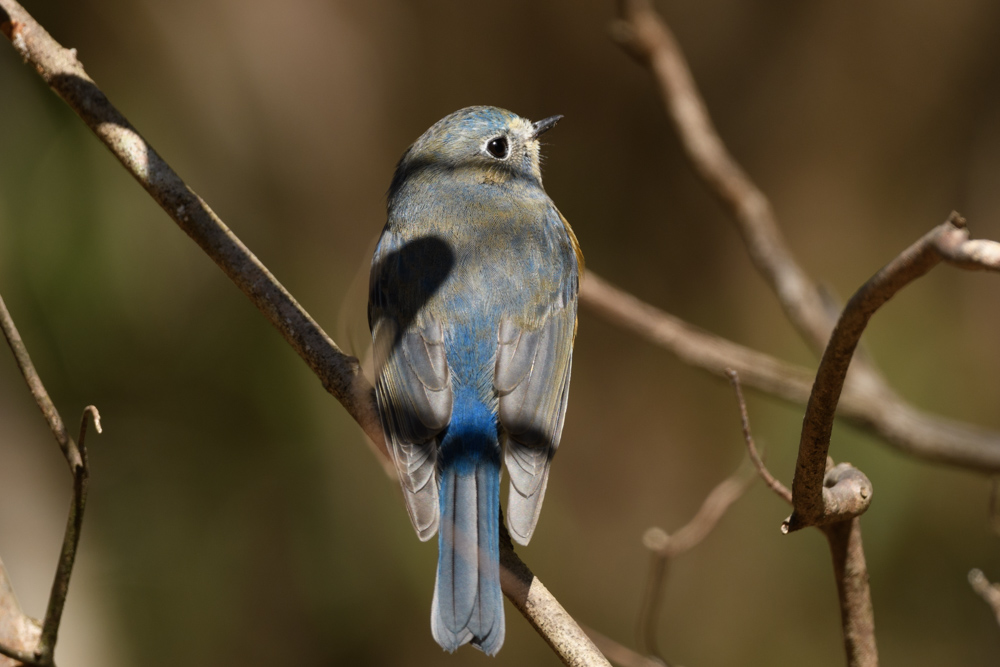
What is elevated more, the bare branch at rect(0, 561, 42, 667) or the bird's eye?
the bird's eye

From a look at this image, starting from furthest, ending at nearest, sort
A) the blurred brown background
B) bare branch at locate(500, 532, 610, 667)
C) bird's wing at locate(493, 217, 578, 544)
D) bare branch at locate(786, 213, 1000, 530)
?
the blurred brown background < bird's wing at locate(493, 217, 578, 544) < bare branch at locate(500, 532, 610, 667) < bare branch at locate(786, 213, 1000, 530)

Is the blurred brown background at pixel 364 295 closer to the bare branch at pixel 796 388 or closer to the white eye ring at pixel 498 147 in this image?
the bare branch at pixel 796 388

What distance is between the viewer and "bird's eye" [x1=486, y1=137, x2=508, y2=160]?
3.11 m

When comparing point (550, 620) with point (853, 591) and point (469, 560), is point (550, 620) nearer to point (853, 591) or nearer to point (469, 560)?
point (469, 560)

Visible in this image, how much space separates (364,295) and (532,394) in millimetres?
2053

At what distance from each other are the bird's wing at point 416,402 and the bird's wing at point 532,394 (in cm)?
17

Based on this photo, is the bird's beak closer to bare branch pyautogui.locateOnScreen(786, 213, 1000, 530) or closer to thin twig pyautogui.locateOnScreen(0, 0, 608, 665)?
thin twig pyautogui.locateOnScreen(0, 0, 608, 665)

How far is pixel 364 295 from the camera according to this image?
4340 millimetres

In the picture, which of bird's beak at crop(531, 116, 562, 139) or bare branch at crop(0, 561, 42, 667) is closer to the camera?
bare branch at crop(0, 561, 42, 667)

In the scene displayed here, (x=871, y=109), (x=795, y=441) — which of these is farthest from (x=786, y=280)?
(x=871, y=109)

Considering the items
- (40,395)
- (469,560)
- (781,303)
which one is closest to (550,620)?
(469,560)

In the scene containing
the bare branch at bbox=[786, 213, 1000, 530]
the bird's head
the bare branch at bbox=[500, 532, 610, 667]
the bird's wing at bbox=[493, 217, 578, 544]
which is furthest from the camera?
the bird's head

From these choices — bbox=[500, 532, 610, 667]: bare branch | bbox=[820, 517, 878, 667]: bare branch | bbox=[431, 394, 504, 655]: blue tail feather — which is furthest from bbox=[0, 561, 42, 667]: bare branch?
bbox=[820, 517, 878, 667]: bare branch

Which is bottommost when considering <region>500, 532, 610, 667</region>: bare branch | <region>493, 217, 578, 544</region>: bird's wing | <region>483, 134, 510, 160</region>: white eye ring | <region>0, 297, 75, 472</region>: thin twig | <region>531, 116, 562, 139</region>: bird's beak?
<region>500, 532, 610, 667</region>: bare branch
